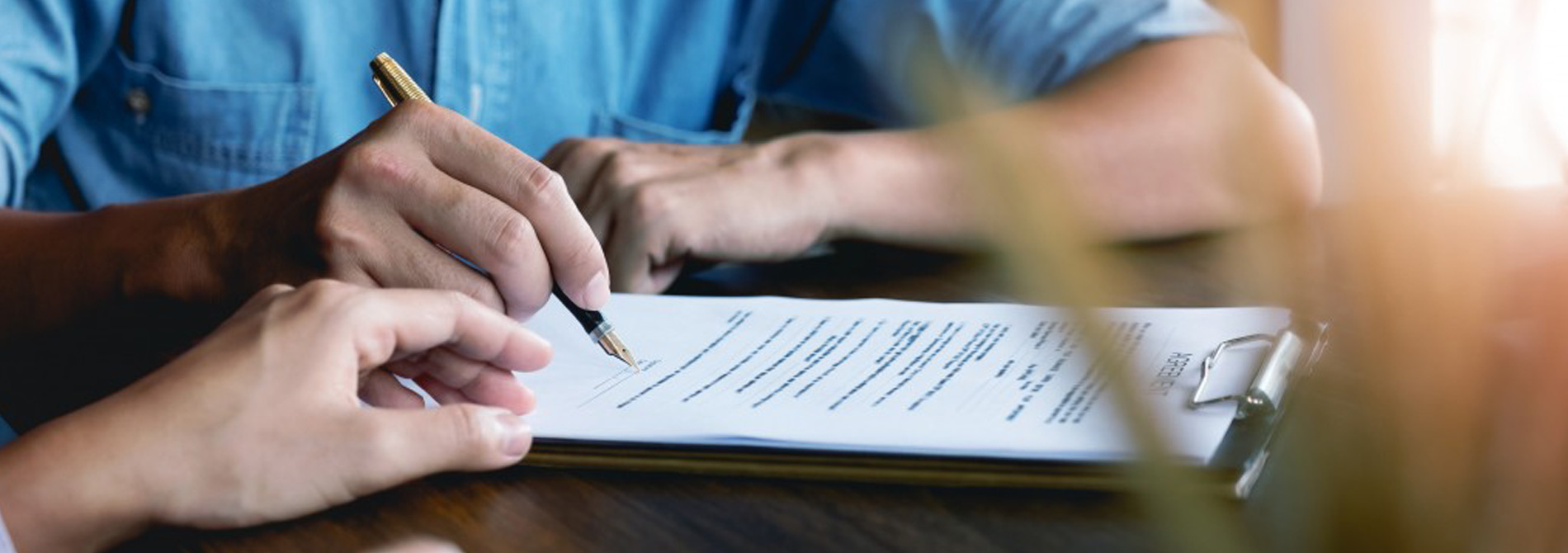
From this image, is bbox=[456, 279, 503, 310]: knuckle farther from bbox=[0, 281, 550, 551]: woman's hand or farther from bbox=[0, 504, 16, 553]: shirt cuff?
bbox=[0, 504, 16, 553]: shirt cuff

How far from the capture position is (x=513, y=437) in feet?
1.62

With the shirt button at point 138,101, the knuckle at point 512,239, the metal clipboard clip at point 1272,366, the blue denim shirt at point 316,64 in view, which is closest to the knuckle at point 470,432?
the knuckle at point 512,239

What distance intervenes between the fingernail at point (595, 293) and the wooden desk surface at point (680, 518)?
118 millimetres

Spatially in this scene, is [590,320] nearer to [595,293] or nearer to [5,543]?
[595,293]

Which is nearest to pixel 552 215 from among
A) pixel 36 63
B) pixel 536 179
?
pixel 536 179

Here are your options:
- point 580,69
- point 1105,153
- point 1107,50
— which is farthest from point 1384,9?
point 580,69

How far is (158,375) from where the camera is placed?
1.58 feet

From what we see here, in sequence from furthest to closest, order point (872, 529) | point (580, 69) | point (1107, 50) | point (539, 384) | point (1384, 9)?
point (580, 69)
point (1107, 50)
point (539, 384)
point (872, 529)
point (1384, 9)

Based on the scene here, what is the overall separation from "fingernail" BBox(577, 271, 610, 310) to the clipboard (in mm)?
110

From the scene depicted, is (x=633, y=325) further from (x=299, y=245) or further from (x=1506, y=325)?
(x=1506, y=325)

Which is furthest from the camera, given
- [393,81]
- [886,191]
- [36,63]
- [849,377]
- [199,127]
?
[199,127]

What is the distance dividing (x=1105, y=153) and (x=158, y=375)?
24.1 inches

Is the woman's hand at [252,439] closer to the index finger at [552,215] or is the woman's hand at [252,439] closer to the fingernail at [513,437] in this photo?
the fingernail at [513,437]

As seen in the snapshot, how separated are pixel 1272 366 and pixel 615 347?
26 cm
